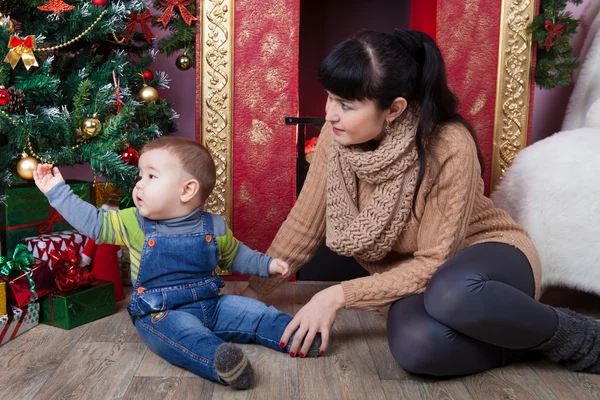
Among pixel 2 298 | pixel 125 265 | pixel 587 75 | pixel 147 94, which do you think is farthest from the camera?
pixel 587 75

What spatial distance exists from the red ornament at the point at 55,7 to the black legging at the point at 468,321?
3.81 feet

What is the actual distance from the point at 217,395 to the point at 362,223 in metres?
0.52

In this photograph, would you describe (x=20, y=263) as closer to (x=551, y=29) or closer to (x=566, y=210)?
(x=566, y=210)

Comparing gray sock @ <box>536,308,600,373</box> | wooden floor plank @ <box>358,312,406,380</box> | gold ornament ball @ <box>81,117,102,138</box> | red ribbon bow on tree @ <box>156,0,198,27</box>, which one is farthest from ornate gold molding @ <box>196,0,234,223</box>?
gray sock @ <box>536,308,600,373</box>

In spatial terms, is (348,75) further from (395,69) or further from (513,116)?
(513,116)

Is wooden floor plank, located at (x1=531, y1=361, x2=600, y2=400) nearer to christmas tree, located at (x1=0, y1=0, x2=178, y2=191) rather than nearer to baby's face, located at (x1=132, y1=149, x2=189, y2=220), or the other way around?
baby's face, located at (x1=132, y1=149, x2=189, y2=220)

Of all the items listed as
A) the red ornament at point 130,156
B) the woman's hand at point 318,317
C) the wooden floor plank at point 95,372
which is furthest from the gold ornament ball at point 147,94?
the woman's hand at point 318,317

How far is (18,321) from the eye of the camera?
1.59 metres

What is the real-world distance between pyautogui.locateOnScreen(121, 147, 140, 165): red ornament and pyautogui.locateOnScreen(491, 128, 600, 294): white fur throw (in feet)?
3.71

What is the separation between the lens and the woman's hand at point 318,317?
1413 millimetres

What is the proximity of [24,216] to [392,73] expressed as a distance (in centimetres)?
107

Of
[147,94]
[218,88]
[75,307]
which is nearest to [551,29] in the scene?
[218,88]

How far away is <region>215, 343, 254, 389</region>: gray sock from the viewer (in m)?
1.26

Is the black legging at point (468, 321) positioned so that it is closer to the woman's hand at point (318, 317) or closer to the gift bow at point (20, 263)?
the woman's hand at point (318, 317)
